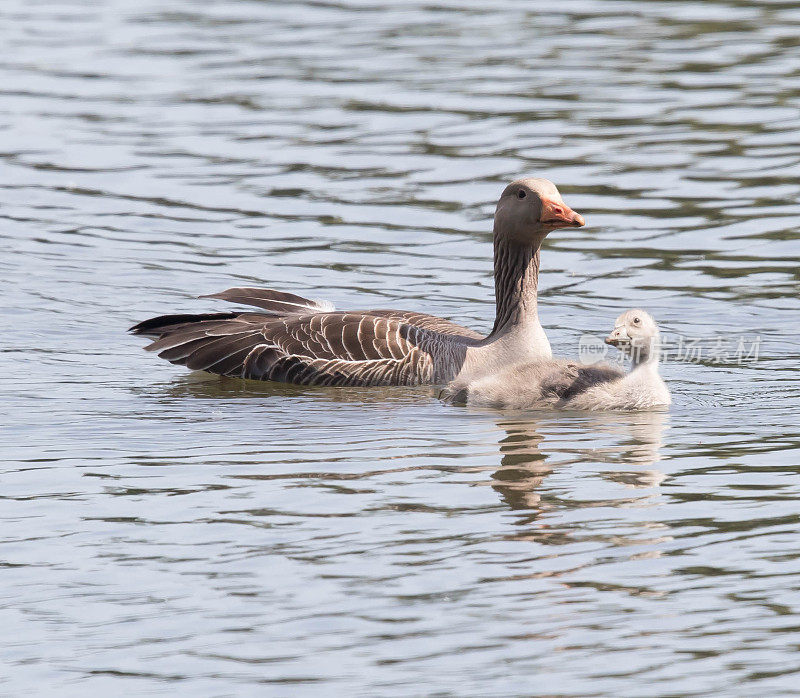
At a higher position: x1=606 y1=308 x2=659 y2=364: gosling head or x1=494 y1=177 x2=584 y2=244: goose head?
x1=494 y1=177 x2=584 y2=244: goose head

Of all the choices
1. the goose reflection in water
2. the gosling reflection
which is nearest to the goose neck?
the goose reflection in water

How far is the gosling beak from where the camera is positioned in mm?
11734

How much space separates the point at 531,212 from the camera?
12883 millimetres

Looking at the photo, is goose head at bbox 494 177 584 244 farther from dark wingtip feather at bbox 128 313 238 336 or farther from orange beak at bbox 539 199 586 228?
dark wingtip feather at bbox 128 313 238 336

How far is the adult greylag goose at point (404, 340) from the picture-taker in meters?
Answer: 13.0

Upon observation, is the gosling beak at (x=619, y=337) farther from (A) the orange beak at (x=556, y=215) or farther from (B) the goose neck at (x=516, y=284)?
(B) the goose neck at (x=516, y=284)

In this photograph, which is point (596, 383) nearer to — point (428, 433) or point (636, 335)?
point (636, 335)

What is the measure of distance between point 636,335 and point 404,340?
2.29 meters

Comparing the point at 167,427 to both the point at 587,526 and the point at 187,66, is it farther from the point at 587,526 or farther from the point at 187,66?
the point at 187,66

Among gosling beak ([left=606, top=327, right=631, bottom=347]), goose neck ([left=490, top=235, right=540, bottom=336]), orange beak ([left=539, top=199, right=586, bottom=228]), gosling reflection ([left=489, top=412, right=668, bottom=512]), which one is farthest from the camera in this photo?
goose neck ([left=490, top=235, right=540, bottom=336])

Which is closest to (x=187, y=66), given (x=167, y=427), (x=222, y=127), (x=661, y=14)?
(x=222, y=127)

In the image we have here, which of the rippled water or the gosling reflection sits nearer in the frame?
the rippled water

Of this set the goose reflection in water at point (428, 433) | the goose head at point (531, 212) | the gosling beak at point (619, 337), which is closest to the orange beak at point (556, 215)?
the goose head at point (531, 212)

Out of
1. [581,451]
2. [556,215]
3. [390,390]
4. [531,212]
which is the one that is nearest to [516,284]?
[531,212]
